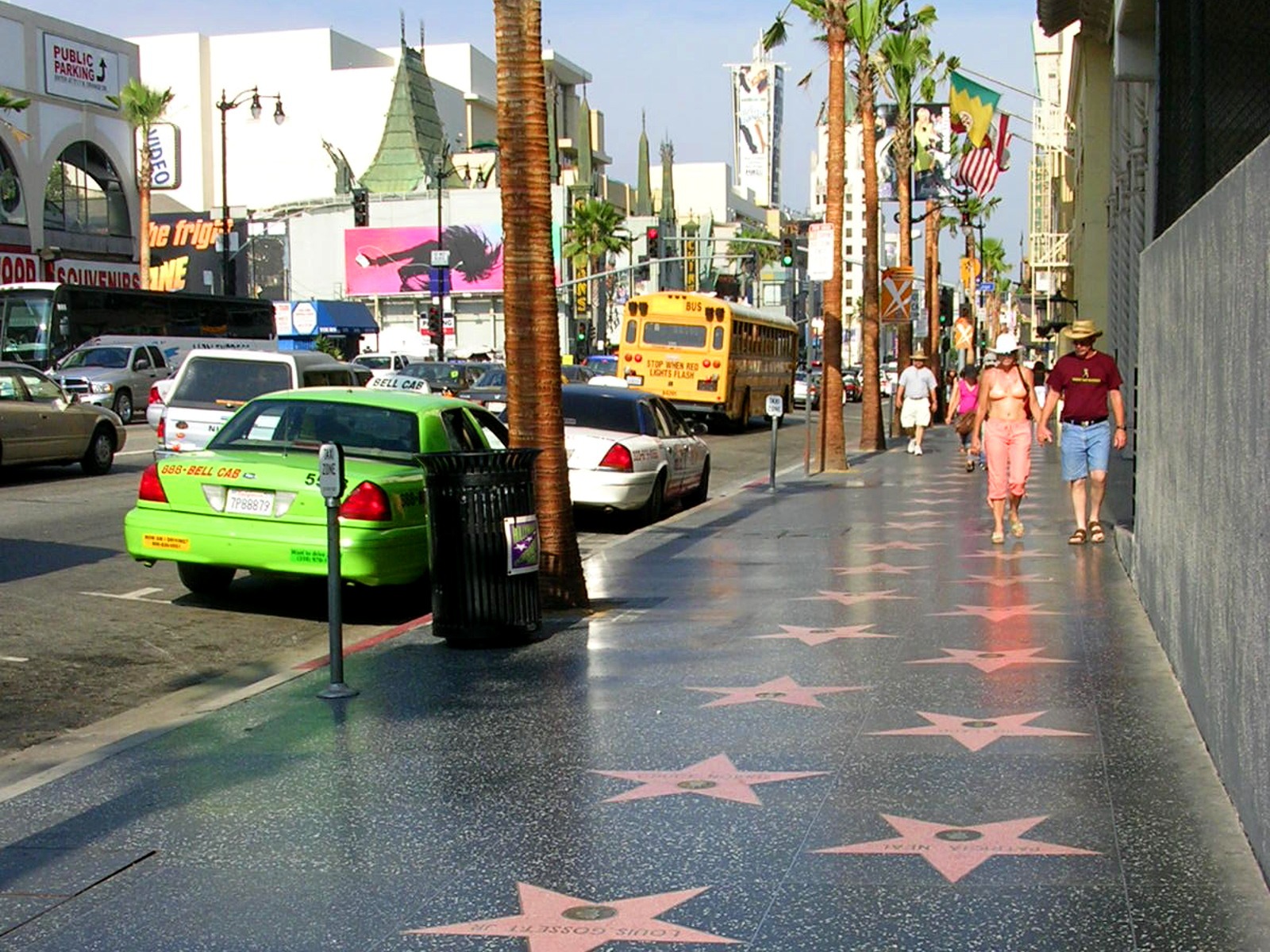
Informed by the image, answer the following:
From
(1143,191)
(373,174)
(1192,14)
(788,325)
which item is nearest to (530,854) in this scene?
(1192,14)

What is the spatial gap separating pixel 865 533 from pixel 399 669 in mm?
8266

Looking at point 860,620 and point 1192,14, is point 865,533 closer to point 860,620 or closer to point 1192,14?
point 860,620

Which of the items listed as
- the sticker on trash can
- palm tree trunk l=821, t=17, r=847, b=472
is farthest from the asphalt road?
palm tree trunk l=821, t=17, r=847, b=472

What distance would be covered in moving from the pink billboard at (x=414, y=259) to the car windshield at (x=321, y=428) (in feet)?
267

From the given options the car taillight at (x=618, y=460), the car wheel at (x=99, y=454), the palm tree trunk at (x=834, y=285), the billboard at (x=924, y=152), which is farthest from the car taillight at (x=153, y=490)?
the billboard at (x=924, y=152)

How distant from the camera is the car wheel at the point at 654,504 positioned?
61.9 feet

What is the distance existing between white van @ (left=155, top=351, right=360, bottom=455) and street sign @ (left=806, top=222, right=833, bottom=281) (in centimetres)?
1024

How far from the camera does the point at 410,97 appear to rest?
105 meters

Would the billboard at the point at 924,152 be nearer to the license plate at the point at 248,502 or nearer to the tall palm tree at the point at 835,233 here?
the tall palm tree at the point at 835,233

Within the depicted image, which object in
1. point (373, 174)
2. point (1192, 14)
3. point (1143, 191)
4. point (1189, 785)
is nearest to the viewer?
point (1189, 785)

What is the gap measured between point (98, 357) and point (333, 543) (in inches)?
1287

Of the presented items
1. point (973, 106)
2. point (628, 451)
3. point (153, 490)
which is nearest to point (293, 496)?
point (153, 490)

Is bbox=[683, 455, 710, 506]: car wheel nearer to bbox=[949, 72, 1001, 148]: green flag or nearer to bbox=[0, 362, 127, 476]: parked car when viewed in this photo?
bbox=[0, 362, 127, 476]: parked car

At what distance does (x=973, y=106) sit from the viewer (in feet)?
139
